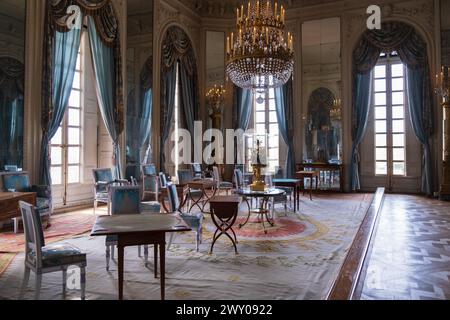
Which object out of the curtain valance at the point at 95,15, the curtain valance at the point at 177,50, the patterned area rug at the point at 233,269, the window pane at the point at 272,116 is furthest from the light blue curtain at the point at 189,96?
the patterned area rug at the point at 233,269

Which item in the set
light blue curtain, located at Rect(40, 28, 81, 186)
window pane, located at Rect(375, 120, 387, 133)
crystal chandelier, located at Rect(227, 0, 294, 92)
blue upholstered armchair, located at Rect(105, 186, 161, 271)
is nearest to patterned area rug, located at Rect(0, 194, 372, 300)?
blue upholstered armchair, located at Rect(105, 186, 161, 271)

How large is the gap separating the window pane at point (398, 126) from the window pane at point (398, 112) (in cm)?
13

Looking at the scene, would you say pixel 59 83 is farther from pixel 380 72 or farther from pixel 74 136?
pixel 380 72

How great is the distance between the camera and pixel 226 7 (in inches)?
416

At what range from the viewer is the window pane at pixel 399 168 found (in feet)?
30.7

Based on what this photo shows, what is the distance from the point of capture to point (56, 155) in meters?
6.80

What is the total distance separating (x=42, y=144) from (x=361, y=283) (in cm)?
500

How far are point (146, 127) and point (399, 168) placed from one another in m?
6.36

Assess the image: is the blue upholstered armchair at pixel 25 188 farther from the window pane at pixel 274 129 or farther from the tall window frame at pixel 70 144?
the window pane at pixel 274 129

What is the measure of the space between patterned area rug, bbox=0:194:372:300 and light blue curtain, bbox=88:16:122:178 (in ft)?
10.4

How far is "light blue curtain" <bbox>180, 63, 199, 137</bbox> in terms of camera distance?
31.9 ft

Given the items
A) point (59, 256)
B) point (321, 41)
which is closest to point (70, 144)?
point (59, 256)

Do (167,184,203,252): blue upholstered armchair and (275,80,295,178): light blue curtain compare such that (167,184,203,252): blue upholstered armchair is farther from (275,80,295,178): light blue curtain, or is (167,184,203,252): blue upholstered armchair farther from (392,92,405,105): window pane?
(392,92,405,105): window pane
